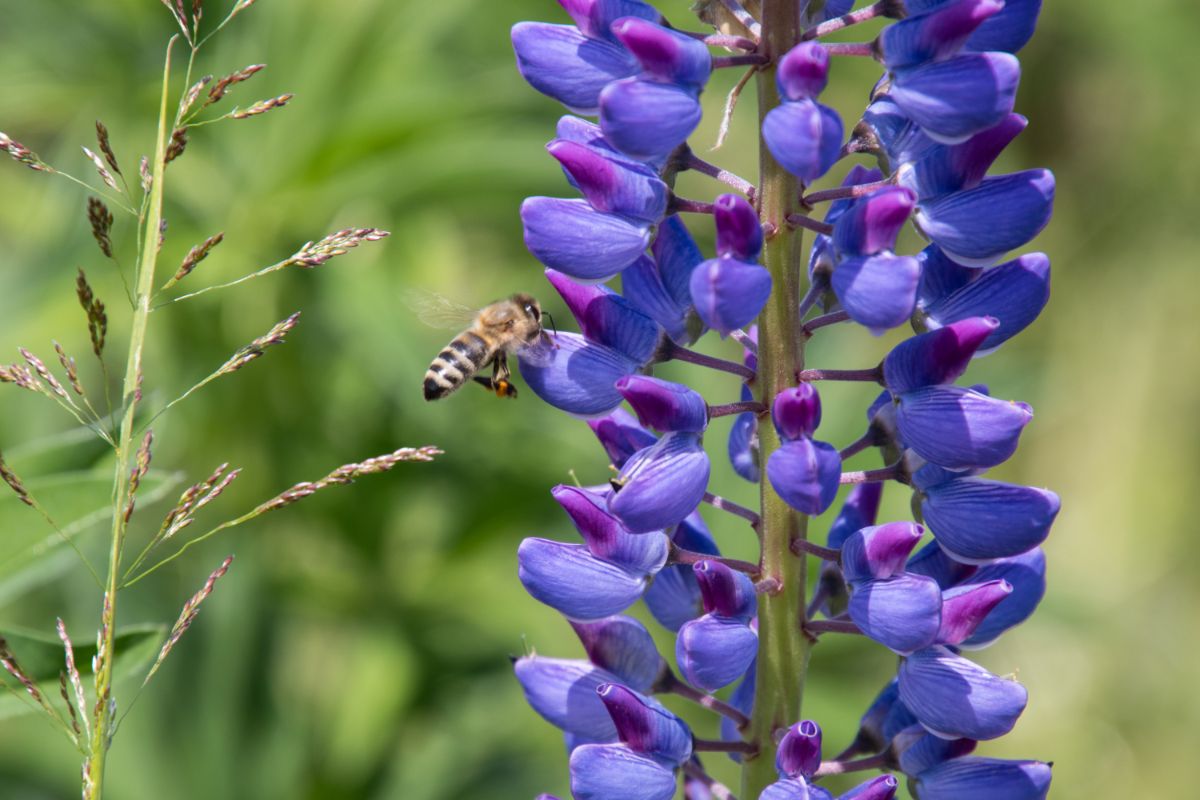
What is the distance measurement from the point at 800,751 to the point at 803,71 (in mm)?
591

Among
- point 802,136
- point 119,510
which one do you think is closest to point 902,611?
point 802,136

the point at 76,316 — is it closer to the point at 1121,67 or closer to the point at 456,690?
the point at 456,690

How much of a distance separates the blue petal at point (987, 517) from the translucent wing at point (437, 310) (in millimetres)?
895

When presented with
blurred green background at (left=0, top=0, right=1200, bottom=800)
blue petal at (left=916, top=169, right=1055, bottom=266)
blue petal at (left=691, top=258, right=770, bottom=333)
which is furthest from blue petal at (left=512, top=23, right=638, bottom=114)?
blurred green background at (left=0, top=0, right=1200, bottom=800)

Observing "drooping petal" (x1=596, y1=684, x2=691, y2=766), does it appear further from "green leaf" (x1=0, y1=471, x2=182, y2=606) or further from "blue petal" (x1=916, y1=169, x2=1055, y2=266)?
"green leaf" (x1=0, y1=471, x2=182, y2=606)

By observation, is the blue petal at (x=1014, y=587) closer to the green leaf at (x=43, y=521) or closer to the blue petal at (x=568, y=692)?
the blue petal at (x=568, y=692)

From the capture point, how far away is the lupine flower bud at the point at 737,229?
3.85 ft

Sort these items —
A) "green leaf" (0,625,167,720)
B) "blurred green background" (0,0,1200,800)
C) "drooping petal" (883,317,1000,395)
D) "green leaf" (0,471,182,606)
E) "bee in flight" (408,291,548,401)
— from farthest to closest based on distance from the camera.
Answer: "blurred green background" (0,0,1200,800) → "bee in flight" (408,291,548,401) → "green leaf" (0,471,182,606) → "green leaf" (0,625,167,720) → "drooping petal" (883,317,1000,395)

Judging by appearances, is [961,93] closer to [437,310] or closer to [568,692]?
[568,692]

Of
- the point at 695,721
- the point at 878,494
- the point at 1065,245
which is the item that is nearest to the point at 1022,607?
the point at 878,494

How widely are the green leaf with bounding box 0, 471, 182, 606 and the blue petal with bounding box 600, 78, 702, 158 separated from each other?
759 millimetres

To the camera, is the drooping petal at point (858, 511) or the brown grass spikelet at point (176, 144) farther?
the drooping petal at point (858, 511)

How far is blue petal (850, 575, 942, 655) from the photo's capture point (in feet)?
4.02

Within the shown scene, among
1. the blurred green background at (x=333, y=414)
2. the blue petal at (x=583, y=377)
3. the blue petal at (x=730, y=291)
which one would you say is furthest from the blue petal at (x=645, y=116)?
the blurred green background at (x=333, y=414)
